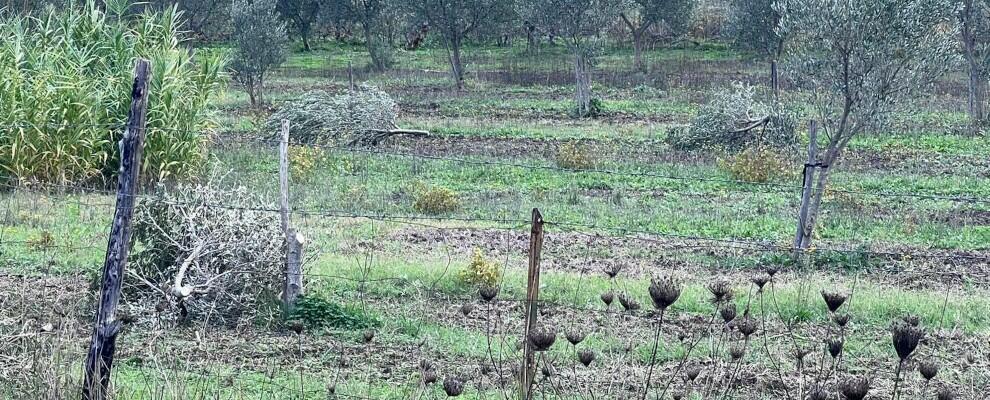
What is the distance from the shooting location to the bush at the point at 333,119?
872 inches

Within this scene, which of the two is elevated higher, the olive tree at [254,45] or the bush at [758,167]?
the olive tree at [254,45]

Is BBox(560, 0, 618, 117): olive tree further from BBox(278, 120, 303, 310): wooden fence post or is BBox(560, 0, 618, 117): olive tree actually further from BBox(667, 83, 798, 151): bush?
BBox(278, 120, 303, 310): wooden fence post

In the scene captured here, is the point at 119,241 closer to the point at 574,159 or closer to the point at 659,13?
the point at 574,159

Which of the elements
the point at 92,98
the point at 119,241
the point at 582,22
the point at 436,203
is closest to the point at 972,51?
the point at 582,22

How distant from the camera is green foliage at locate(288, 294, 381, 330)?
852 centimetres

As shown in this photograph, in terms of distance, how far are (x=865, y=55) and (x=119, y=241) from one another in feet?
30.6

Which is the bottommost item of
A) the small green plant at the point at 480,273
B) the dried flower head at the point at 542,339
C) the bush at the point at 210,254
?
the small green plant at the point at 480,273

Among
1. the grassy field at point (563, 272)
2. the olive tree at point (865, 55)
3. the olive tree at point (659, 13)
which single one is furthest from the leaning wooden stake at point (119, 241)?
the olive tree at point (659, 13)

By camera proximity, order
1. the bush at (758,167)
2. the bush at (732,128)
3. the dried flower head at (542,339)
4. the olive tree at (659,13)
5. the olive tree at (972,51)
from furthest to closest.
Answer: the olive tree at (659,13) < the olive tree at (972,51) < the bush at (732,128) < the bush at (758,167) < the dried flower head at (542,339)

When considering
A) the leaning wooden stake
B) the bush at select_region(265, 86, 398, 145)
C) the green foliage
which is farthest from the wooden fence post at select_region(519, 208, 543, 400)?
the bush at select_region(265, 86, 398, 145)

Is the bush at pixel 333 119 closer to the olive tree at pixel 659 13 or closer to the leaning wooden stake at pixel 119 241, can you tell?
the leaning wooden stake at pixel 119 241

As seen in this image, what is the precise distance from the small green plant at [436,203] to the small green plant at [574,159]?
Result: 14.3ft

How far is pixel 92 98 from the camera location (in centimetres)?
1595

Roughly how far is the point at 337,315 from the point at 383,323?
0.36 meters
